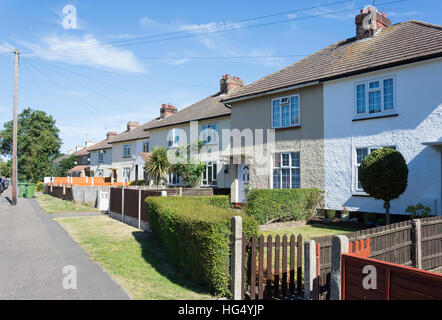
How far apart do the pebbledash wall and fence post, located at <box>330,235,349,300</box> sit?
9.76m

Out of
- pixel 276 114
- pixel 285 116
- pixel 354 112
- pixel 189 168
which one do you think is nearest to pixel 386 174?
pixel 354 112

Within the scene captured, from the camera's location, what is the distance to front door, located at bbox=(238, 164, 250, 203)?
2090 centimetres

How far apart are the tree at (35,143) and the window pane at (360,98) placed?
6327 centimetres

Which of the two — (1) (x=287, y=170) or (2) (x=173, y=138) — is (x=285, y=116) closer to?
(1) (x=287, y=170)

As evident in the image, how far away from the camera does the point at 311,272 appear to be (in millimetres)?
5422

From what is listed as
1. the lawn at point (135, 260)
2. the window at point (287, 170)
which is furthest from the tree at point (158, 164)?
the lawn at point (135, 260)

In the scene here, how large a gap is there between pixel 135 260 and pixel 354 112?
37.9 ft

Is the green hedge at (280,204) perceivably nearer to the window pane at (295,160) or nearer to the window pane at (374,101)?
the window pane at (295,160)

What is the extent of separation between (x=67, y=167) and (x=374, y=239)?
68.9 meters

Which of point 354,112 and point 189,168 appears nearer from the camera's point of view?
point 354,112

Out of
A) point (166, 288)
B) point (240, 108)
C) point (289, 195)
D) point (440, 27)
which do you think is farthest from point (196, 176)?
point (166, 288)

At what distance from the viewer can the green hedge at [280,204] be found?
13.6m

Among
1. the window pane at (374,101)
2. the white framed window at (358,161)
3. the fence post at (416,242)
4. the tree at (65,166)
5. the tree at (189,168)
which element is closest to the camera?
the fence post at (416,242)

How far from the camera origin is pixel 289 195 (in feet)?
47.5
